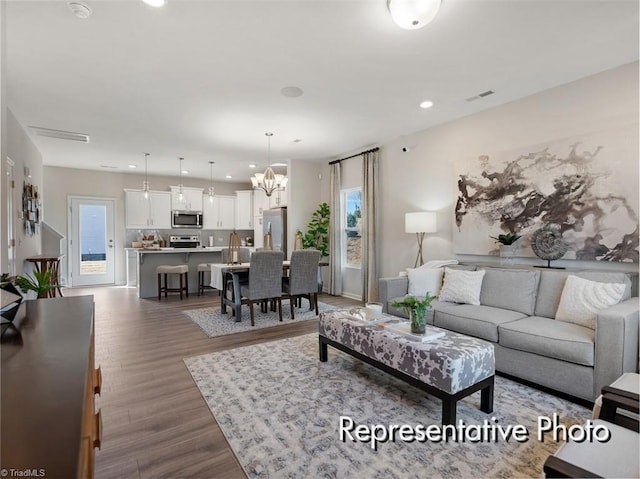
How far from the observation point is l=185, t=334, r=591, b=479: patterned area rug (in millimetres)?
1771

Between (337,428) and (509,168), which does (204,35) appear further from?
(509,168)

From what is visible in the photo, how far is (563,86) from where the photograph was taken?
133 inches

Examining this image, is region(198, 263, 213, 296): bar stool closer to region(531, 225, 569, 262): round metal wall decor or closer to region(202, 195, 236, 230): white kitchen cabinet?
region(202, 195, 236, 230): white kitchen cabinet

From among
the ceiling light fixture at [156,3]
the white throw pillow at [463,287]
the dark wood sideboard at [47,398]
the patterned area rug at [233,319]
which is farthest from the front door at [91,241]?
the white throw pillow at [463,287]

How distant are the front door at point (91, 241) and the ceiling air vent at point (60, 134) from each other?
3141 mm

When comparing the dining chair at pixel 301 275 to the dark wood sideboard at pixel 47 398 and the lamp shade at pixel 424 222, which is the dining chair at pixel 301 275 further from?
the dark wood sideboard at pixel 47 398

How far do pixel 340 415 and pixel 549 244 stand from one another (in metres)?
2.69

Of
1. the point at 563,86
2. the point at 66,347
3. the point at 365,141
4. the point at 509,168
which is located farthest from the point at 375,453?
the point at 365,141

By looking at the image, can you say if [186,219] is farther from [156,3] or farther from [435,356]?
[435,356]

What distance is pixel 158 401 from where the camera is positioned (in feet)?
8.04

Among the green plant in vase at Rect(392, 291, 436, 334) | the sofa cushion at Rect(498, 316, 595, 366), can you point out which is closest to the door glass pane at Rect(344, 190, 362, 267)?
the sofa cushion at Rect(498, 316, 595, 366)

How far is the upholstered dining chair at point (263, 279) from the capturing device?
14.5 ft

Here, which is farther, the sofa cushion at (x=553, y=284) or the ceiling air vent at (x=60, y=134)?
the ceiling air vent at (x=60, y=134)

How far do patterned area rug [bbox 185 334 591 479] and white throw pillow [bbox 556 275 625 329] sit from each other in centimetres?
70
